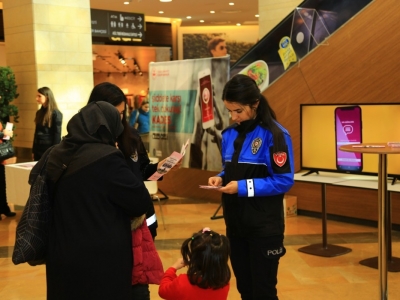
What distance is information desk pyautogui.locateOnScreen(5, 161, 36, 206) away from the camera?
6938mm

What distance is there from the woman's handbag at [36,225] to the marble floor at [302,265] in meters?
2.21

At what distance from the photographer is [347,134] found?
557cm

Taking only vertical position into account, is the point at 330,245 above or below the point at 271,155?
below

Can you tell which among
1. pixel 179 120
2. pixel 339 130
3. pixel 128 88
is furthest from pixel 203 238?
pixel 128 88

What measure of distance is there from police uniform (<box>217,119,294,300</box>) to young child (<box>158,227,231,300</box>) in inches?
12.8

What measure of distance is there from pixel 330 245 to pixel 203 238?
11.7 ft

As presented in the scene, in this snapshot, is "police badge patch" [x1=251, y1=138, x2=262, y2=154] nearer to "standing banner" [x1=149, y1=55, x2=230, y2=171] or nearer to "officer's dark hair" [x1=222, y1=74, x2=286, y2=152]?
"officer's dark hair" [x1=222, y1=74, x2=286, y2=152]

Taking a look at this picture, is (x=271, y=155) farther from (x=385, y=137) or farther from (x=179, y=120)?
(x=179, y=120)

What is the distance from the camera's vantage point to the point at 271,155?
2949 mm

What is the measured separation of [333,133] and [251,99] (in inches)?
116

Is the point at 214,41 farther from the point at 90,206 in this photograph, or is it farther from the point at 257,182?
the point at 90,206

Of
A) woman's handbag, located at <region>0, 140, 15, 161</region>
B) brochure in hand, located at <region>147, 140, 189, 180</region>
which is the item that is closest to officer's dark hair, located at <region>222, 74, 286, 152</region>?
brochure in hand, located at <region>147, 140, 189, 180</region>

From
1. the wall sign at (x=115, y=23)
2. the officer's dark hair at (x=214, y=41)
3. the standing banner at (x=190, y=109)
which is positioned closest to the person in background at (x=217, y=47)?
the officer's dark hair at (x=214, y=41)

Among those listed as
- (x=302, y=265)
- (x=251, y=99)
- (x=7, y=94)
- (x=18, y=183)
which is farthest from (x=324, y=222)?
(x=7, y=94)
